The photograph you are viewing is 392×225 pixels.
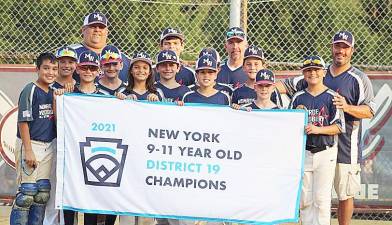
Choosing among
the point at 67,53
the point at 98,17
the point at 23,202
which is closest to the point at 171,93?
the point at 67,53

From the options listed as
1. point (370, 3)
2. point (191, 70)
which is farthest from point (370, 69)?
point (191, 70)

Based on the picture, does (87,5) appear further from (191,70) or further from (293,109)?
(293,109)

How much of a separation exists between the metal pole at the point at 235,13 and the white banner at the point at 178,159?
235 centimetres

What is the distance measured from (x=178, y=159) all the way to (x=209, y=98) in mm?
644

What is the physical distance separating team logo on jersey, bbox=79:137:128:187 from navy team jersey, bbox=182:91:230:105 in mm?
756

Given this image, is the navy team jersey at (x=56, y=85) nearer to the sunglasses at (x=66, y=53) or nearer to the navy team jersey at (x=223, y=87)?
the sunglasses at (x=66, y=53)

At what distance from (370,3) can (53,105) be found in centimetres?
663

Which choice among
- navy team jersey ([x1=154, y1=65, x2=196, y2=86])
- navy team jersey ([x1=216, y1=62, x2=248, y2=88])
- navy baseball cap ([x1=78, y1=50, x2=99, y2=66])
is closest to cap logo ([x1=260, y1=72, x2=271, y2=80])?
navy team jersey ([x1=216, y1=62, x2=248, y2=88])

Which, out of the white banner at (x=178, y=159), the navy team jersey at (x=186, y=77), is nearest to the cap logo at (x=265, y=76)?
the white banner at (x=178, y=159)

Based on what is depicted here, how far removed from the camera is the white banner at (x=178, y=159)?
9.37 metres

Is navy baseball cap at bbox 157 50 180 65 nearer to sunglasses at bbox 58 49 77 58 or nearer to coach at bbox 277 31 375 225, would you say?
sunglasses at bbox 58 49 77 58

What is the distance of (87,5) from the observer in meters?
14.5

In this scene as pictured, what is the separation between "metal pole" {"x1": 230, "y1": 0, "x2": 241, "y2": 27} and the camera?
37.7 ft

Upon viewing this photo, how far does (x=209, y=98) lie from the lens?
948 cm
